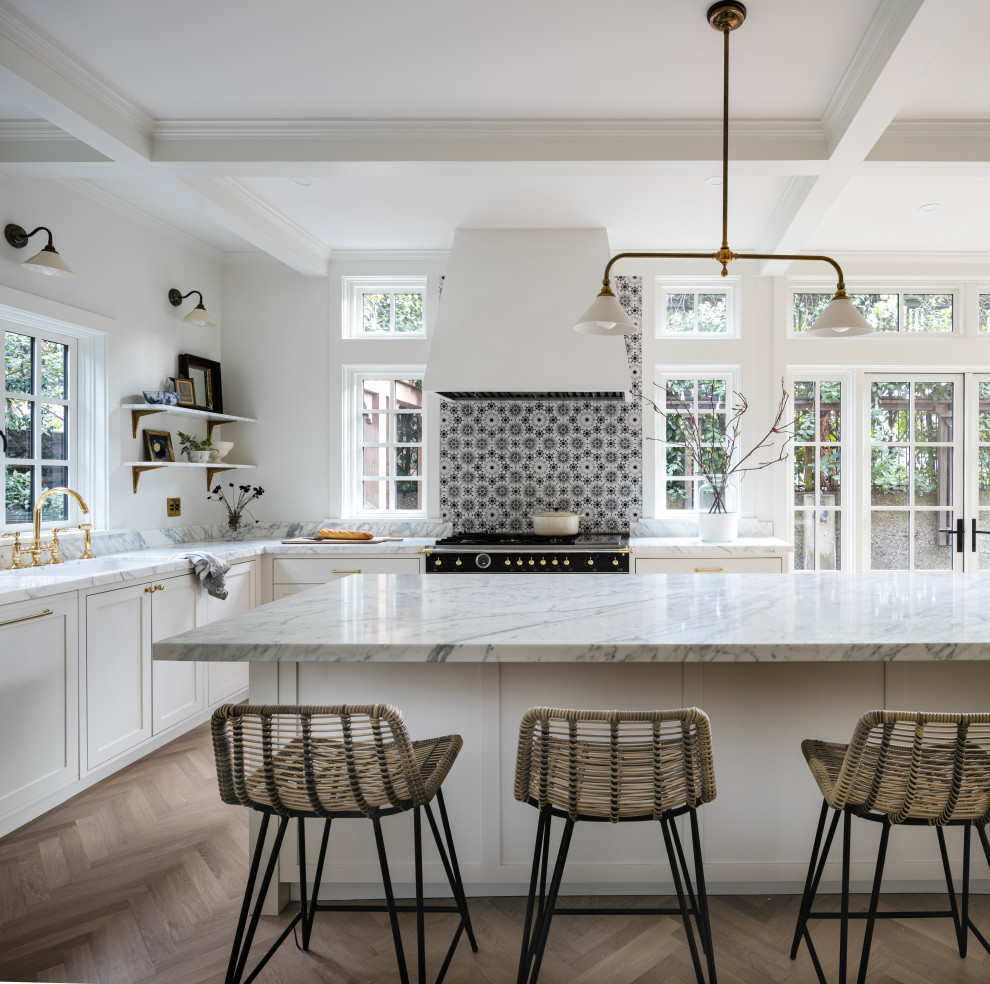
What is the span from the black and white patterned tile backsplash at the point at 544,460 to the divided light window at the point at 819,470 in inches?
43.5

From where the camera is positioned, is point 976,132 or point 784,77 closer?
point 784,77

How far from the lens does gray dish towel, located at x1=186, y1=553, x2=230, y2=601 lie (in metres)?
3.50

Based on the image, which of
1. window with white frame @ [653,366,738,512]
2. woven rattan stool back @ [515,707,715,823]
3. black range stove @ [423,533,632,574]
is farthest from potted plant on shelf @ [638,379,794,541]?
woven rattan stool back @ [515,707,715,823]

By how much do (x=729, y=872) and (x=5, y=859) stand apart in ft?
7.65

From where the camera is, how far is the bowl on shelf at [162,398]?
12.8ft

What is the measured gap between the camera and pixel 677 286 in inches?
189

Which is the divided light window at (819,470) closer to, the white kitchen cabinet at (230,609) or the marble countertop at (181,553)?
the marble countertop at (181,553)

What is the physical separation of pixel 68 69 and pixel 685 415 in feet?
12.4

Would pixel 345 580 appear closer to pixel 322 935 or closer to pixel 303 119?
pixel 322 935

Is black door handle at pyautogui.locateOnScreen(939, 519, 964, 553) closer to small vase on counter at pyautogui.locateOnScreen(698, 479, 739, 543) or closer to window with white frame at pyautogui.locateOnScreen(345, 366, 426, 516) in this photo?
small vase on counter at pyautogui.locateOnScreen(698, 479, 739, 543)

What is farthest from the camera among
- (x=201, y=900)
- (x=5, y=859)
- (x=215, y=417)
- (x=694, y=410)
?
(x=694, y=410)

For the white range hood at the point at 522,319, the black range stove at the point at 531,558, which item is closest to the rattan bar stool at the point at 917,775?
the black range stove at the point at 531,558

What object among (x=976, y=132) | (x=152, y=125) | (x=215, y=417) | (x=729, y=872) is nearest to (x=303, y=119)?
(x=152, y=125)

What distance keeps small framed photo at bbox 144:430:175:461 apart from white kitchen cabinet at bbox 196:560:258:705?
806 millimetres
